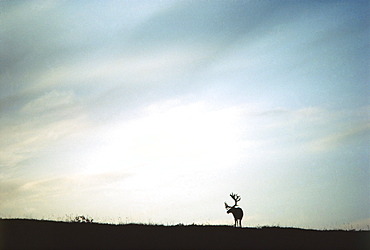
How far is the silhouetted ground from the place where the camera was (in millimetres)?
20562

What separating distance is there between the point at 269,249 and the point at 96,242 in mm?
8173

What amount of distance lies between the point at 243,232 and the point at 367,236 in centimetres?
754

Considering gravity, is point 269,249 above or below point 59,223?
below

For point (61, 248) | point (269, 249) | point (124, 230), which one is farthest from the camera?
point (124, 230)

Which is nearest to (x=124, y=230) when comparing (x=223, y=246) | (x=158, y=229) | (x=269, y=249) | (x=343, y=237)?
(x=158, y=229)

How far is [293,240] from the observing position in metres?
23.6

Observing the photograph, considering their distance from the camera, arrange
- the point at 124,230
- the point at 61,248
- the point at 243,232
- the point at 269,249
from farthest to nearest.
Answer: the point at 243,232 → the point at 124,230 → the point at 269,249 → the point at 61,248

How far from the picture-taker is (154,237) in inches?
872

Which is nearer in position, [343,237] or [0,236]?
[0,236]

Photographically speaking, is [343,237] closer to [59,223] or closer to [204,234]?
[204,234]

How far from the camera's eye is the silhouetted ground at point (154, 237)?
20.6 m

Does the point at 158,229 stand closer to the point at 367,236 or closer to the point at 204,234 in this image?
the point at 204,234

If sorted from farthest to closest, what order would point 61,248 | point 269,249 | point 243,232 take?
point 243,232 → point 269,249 → point 61,248

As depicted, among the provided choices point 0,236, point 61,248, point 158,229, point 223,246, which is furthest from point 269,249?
point 0,236
